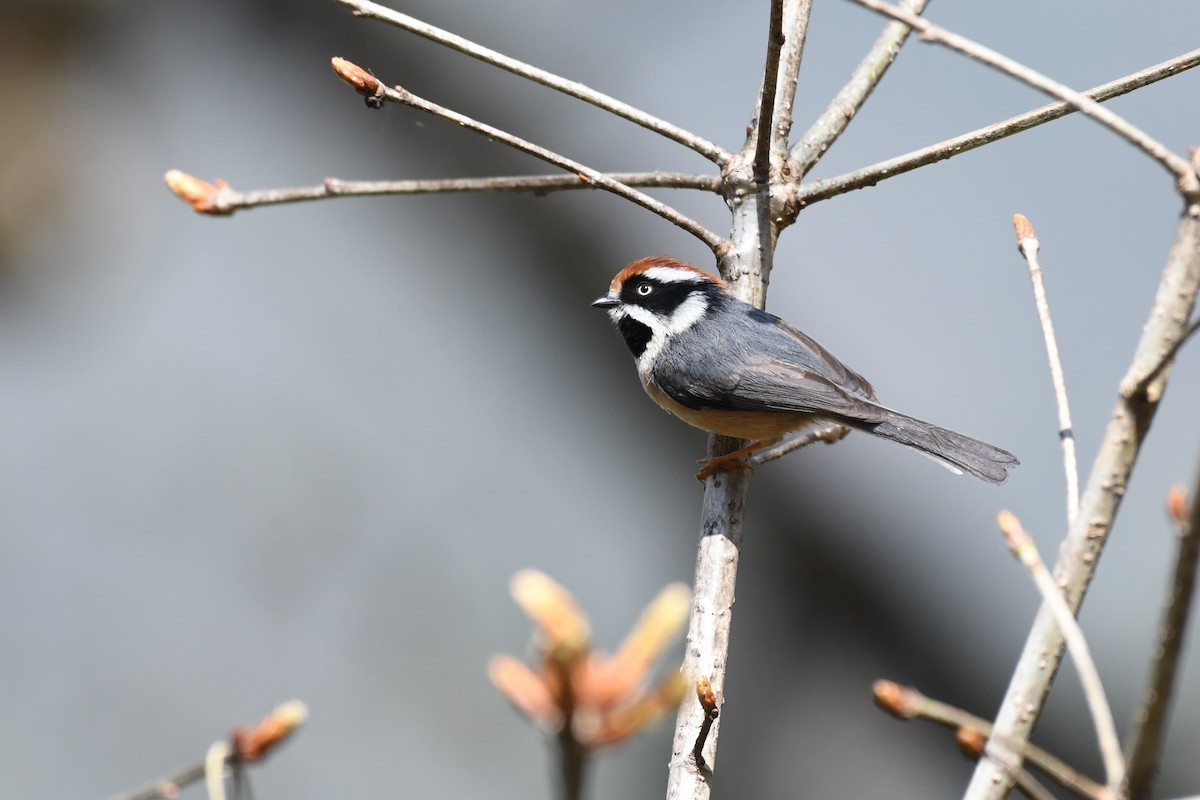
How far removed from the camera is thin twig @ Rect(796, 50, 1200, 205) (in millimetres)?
2043

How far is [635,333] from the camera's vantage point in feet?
11.3

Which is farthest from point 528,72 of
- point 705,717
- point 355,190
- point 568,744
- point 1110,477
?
point 568,744

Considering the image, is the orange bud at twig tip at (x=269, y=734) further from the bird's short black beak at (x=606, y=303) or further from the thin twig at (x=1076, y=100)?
the bird's short black beak at (x=606, y=303)

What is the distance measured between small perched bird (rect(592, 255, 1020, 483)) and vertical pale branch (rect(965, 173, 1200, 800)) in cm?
163

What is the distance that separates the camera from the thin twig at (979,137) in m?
2.04

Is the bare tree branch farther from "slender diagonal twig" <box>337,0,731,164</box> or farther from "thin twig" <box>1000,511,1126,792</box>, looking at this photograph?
"thin twig" <box>1000,511,1126,792</box>

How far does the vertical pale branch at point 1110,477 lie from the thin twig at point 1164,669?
31 centimetres

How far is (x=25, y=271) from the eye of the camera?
17.8 feet

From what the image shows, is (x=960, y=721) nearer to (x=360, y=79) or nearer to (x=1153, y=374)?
(x=1153, y=374)

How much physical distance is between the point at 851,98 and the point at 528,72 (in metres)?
0.82

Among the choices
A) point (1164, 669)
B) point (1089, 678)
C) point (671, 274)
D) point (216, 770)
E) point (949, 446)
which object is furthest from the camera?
point (671, 274)

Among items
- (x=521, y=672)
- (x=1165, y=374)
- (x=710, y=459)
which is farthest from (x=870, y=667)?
(x=521, y=672)

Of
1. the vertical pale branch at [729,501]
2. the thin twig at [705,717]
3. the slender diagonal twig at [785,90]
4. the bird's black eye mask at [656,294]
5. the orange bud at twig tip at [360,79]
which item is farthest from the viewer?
the bird's black eye mask at [656,294]

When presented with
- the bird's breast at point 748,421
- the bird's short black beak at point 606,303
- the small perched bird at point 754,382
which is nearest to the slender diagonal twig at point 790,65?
the small perched bird at point 754,382
